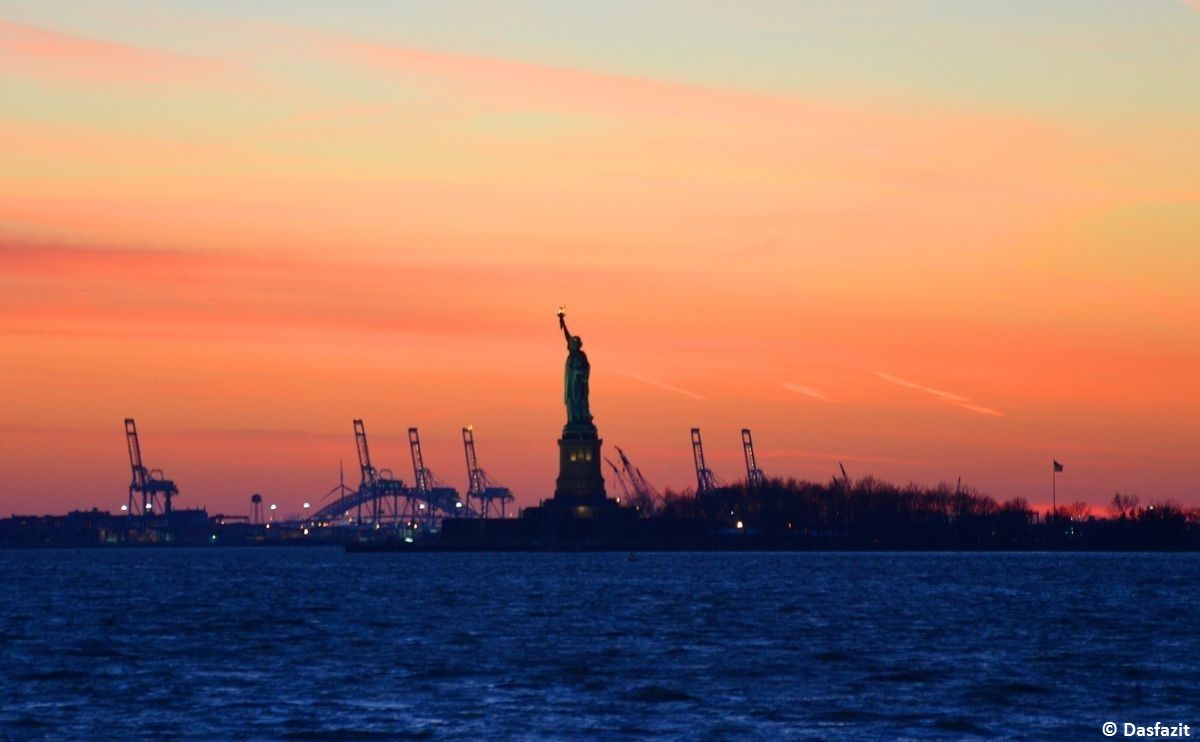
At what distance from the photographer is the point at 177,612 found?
99125mm

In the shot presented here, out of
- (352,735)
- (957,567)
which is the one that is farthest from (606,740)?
(957,567)

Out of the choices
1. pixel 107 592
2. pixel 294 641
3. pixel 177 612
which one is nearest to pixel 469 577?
pixel 107 592

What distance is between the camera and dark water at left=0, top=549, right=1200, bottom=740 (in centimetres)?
4950

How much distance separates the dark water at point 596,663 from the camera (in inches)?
1949

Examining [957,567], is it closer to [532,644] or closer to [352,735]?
[532,644]

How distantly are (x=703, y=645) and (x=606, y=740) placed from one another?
27.1 m

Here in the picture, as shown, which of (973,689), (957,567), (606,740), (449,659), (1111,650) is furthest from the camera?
(957,567)

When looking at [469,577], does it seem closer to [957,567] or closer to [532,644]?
[957,567]

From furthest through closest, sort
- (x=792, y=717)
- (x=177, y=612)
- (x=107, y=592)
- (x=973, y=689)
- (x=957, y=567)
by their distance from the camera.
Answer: (x=957, y=567)
(x=107, y=592)
(x=177, y=612)
(x=973, y=689)
(x=792, y=717)

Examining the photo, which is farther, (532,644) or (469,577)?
(469,577)

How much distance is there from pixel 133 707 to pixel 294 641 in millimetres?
22767

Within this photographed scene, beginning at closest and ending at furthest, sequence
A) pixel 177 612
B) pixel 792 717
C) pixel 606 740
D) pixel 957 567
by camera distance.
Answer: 1. pixel 606 740
2. pixel 792 717
3. pixel 177 612
4. pixel 957 567

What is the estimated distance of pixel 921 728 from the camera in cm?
4803

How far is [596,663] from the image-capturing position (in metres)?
65.4
